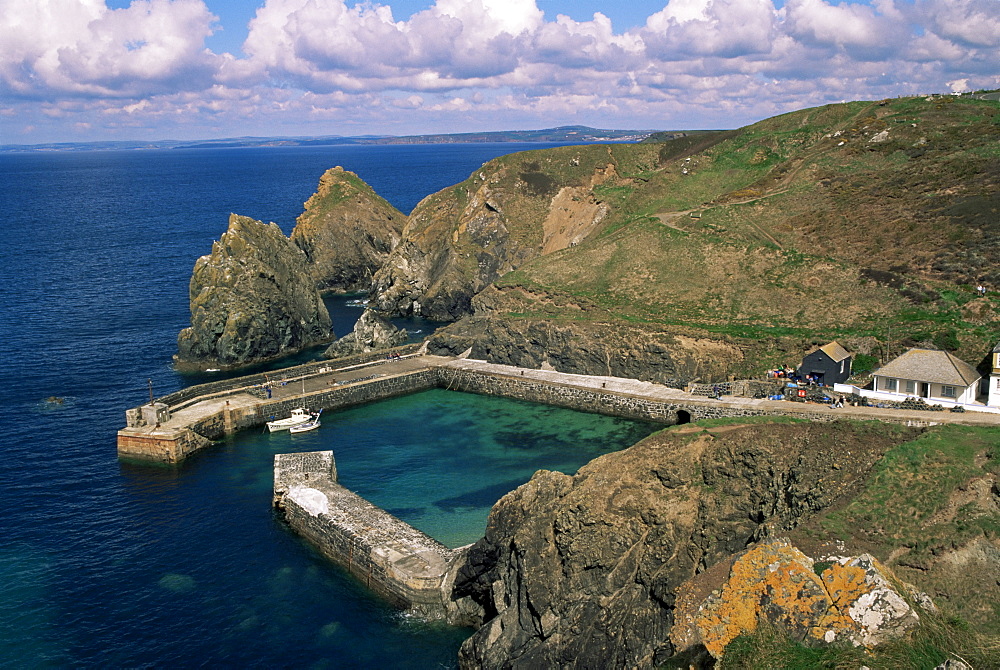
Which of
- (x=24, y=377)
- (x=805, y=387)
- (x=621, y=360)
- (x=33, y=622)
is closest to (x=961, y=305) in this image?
(x=805, y=387)

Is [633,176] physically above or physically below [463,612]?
above

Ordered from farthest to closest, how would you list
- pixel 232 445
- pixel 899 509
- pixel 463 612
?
pixel 232 445
pixel 463 612
pixel 899 509

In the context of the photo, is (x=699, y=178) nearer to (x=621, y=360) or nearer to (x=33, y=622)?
(x=621, y=360)

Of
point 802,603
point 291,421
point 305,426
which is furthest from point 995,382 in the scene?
point 291,421

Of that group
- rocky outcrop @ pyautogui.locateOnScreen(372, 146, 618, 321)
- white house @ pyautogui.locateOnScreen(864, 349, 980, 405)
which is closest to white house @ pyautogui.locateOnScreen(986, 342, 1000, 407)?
white house @ pyautogui.locateOnScreen(864, 349, 980, 405)

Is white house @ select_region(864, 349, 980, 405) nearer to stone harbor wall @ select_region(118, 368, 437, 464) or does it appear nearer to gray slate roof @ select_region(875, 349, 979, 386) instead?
gray slate roof @ select_region(875, 349, 979, 386)

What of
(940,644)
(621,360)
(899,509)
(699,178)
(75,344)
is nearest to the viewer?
(940,644)

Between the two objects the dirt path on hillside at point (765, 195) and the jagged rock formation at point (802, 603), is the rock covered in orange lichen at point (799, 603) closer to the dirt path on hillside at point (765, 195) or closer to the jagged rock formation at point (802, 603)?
the jagged rock formation at point (802, 603)

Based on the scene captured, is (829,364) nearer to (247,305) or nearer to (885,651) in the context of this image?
(885,651)
